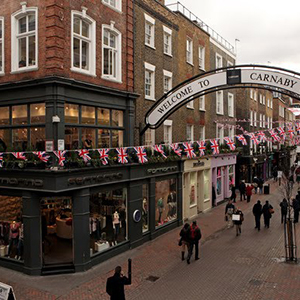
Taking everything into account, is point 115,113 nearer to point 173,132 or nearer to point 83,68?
point 83,68

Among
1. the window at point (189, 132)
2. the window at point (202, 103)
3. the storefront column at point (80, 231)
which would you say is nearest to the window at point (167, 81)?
the window at point (189, 132)

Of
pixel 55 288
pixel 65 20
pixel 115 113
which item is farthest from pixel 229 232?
pixel 65 20

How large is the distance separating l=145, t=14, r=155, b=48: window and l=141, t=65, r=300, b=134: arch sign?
405 cm

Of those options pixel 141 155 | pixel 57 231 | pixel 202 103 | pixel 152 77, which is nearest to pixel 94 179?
pixel 57 231

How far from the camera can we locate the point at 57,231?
13148 millimetres

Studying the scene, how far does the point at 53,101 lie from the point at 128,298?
23.0ft

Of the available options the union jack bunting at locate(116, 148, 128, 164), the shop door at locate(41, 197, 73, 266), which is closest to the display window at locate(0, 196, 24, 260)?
the shop door at locate(41, 197, 73, 266)

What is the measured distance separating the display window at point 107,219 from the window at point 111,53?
16.5ft

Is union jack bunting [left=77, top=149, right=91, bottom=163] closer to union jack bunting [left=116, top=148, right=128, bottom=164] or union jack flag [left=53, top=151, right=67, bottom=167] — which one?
union jack flag [left=53, top=151, right=67, bottom=167]

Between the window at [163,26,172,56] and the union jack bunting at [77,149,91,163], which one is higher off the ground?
the window at [163,26,172,56]

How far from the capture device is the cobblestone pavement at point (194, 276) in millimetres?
10609

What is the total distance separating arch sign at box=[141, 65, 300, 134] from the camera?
13812 millimetres

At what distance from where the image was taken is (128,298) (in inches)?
409

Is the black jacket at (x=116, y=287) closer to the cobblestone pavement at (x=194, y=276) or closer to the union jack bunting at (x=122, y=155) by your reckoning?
the cobblestone pavement at (x=194, y=276)
